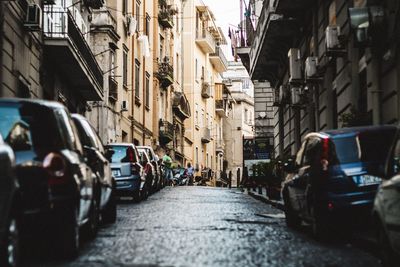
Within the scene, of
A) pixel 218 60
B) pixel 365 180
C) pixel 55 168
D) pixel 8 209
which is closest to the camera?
pixel 8 209

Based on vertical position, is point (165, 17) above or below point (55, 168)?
above

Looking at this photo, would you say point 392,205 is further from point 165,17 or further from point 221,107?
point 221,107

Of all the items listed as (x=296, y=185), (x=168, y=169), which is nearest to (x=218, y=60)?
(x=168, y=169)

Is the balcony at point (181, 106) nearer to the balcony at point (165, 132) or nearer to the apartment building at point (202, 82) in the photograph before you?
the apartment building at point (202, 82)

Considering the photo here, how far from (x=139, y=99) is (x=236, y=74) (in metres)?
59.5

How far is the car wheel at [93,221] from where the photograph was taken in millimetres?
10953

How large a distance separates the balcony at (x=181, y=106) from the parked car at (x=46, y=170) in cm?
4633

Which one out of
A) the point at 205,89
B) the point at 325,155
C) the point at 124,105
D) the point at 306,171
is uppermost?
the point at 205,89

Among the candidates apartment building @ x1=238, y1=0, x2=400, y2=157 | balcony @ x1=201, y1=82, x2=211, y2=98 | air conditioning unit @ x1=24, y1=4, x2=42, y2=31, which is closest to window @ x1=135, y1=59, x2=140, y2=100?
apartment building @ x1=238, y1=0, x2=400, y2=157

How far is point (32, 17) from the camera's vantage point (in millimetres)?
22125

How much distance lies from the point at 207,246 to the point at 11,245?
3425 mm

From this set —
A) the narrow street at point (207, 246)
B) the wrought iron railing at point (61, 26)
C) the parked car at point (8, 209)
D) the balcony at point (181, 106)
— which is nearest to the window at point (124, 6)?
the wrought iron railing at point (61, 26)

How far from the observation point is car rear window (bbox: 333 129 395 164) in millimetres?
11398

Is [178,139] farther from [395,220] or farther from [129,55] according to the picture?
[395,220]
